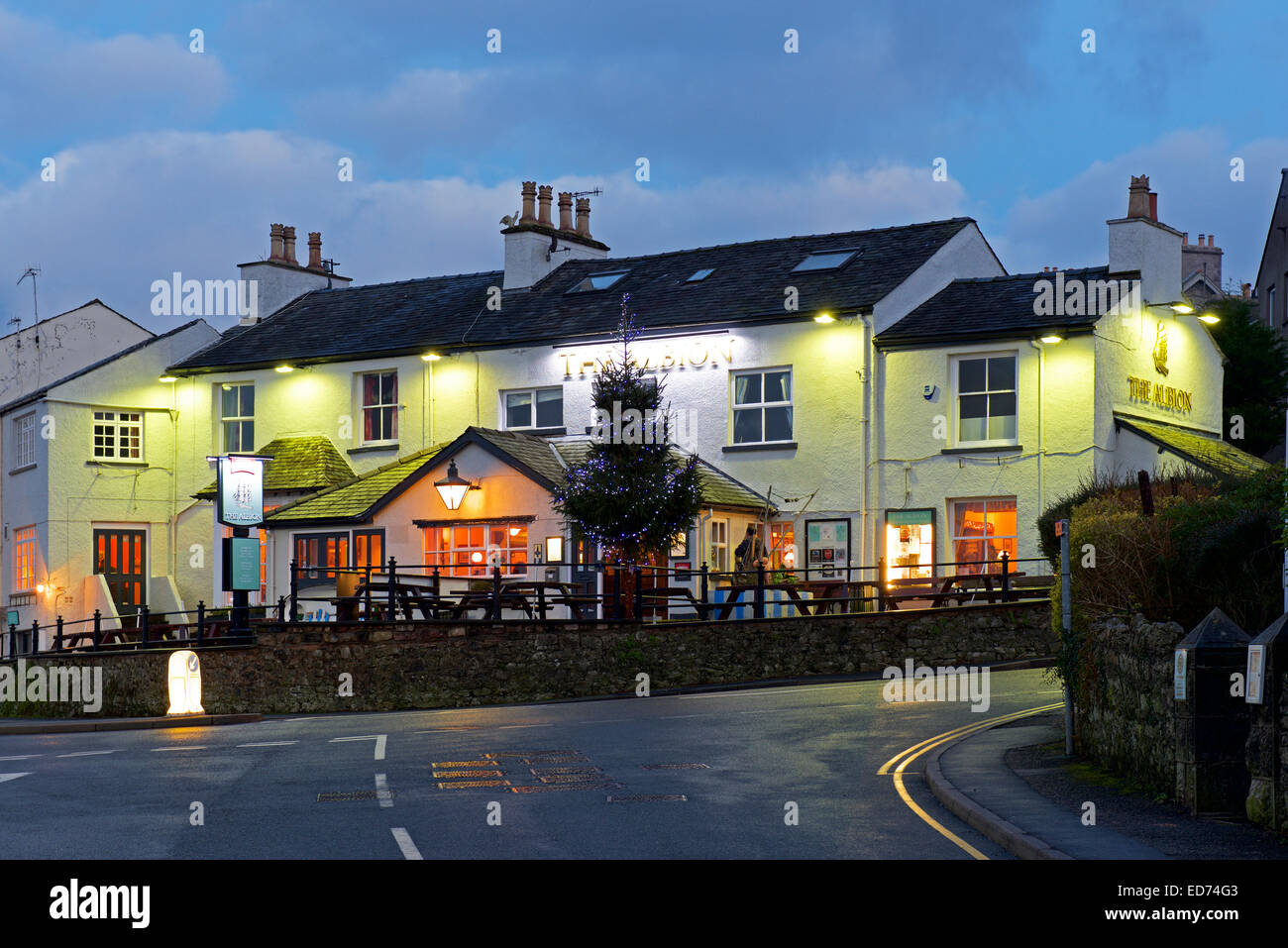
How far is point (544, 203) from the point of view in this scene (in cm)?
4194

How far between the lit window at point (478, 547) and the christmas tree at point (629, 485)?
88.1 inches

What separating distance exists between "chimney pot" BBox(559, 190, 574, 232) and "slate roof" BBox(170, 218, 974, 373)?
1.66m

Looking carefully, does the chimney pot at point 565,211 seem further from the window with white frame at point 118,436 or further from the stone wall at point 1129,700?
Result: the stone wall at point 1129,700

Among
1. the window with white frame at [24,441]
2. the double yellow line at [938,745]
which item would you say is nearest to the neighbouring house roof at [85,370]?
the window with white frame at [24,441]

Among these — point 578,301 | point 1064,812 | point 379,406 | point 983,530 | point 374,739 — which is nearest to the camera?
point 1064,812

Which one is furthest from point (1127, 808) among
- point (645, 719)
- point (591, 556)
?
point (591, 556)

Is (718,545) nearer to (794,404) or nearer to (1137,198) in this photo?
(794,404)

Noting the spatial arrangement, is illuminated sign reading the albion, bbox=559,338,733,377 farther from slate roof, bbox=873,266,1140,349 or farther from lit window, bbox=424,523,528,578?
lit window, bbox=424,523,528,578

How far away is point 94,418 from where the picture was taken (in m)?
41.4

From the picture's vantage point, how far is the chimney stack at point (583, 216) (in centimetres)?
4300

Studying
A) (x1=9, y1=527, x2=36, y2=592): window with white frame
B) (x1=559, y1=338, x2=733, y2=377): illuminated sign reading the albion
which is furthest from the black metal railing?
(x1=9, y1=527, x2=36, y2=592): window with white frame

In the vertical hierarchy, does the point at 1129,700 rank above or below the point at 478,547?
below

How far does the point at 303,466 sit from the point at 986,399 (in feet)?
51.8

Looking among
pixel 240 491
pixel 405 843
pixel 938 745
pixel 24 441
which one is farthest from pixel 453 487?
pixel 405 843
